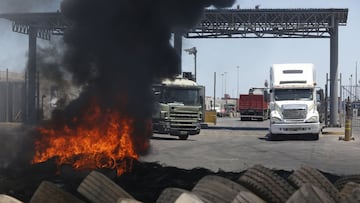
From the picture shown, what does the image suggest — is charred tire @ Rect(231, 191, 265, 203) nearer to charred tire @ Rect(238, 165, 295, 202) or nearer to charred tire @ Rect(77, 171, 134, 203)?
charred tire @ Rect(238, 165, 295, 202)

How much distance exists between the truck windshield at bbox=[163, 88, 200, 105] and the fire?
44.1ft

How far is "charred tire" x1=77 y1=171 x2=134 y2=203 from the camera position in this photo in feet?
19.1

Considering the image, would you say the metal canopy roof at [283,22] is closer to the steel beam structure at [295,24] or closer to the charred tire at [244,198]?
the steel beam structure at [295,24]

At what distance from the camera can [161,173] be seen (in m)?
8.83

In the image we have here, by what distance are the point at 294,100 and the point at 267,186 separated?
18924 mm

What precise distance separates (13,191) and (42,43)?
472cm

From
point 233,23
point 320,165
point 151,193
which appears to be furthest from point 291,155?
point 233,23

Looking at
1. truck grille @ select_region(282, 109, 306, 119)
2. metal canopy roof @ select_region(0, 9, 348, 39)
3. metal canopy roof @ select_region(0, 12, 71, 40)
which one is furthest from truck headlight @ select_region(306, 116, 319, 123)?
metal canopy roof @ select_region(0, 12, 71, 40)

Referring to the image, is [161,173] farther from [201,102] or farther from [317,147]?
[201,102]

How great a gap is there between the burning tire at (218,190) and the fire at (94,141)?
345 cm

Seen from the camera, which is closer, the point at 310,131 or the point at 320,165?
the point at 320,165

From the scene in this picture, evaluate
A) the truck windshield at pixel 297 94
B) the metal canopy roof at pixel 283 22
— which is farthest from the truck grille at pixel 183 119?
the metal canopy roof at pixel 283 22

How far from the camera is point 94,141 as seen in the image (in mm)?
9531

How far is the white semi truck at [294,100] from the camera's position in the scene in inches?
944
